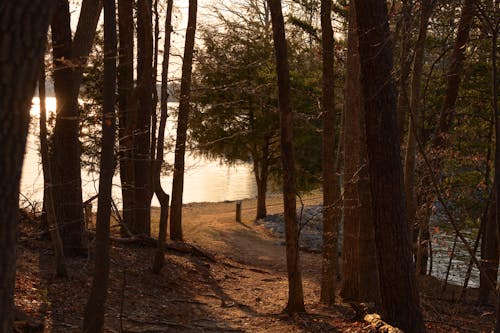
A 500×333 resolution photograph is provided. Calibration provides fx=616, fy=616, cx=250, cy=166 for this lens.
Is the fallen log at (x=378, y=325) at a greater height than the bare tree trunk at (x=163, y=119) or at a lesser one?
lesser

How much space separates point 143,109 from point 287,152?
6.00 m

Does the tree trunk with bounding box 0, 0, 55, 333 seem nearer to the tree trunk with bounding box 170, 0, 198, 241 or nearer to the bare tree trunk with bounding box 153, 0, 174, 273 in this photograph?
the bare tree trunk with bounding box 153, 0, 174, 273

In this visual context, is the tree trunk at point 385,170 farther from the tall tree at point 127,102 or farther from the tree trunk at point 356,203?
the tall tree at point 127,102

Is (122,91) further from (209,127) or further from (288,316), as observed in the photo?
(288,316)

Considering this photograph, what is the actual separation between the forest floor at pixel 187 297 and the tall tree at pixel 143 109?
1.18 meters

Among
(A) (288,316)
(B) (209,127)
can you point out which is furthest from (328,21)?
(B) (209,127)

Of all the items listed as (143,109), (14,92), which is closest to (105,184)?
(14,92)

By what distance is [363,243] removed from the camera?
1083 centimetres

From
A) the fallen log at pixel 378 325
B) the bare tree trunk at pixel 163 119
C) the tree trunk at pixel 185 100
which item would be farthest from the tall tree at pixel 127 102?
the fallen log at pixel 378 325

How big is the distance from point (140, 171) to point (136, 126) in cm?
123

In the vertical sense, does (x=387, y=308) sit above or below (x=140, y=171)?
below

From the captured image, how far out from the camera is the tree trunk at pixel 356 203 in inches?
420

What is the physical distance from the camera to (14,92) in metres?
2.88

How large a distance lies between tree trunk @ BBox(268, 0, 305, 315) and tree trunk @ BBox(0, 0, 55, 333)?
7.16 m
